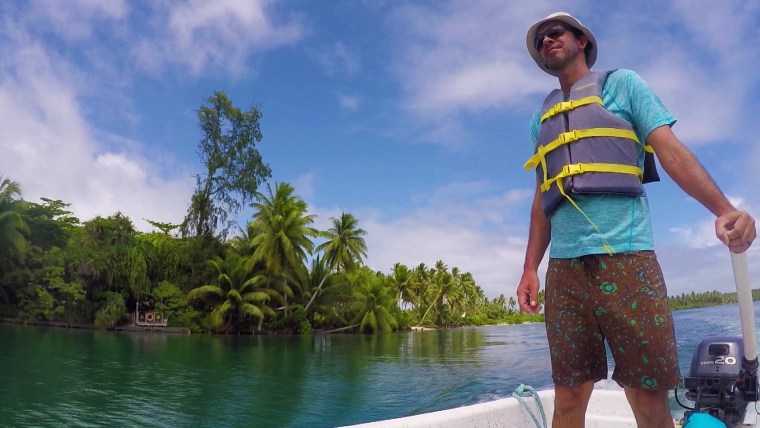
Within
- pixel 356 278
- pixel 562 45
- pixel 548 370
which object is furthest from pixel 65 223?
pixel 562 45

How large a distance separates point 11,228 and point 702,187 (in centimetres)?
3669

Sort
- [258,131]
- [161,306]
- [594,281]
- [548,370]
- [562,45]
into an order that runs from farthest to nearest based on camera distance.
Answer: [258,131] < [161,306] < [548,370] < [562,45] < [594,281]

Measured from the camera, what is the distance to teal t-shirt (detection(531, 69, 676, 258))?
148cm

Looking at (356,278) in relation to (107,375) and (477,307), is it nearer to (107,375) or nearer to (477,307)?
(107,375)

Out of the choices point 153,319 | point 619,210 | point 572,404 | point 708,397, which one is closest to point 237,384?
point 708,397

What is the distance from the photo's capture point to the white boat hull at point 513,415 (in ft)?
7.26

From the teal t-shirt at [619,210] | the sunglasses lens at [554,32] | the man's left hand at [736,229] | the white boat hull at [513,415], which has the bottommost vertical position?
the white boat hull at [513,415]

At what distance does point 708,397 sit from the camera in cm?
201

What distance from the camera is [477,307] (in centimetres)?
8125

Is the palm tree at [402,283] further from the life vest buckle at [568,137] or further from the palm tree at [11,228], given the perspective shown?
the life vest buckle at [568,137]

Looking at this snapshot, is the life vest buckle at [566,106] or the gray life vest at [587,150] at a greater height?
the life vest buckle at [566,106]

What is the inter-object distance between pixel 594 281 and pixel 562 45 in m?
0.73

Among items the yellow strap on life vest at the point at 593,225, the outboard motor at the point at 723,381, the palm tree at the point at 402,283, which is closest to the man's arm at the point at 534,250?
the yellow strap on life vest at the point at 593,225

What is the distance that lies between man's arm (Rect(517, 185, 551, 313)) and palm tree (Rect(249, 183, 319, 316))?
30.6 meters
